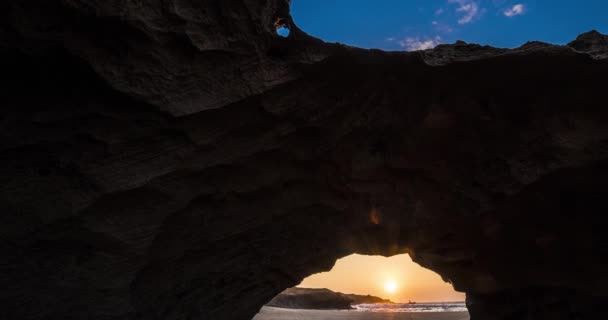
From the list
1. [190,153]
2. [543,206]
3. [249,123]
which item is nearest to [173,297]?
[190,153]

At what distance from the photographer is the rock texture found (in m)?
4.04

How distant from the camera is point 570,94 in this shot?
5348 millimetres

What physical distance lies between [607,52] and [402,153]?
10.9 feet

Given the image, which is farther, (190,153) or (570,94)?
(570,94)

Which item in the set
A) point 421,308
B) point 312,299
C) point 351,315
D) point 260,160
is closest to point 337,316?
point 351,315

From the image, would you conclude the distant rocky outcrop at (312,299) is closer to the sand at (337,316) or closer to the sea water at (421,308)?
the sea water at (421,308)

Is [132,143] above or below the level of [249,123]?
below

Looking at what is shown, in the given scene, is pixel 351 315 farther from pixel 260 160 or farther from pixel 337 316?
pixel 260 160

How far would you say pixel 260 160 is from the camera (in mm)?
5660

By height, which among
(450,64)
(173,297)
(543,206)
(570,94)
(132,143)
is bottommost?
(173,297)

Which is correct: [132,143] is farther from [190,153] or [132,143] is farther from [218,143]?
[218,143]

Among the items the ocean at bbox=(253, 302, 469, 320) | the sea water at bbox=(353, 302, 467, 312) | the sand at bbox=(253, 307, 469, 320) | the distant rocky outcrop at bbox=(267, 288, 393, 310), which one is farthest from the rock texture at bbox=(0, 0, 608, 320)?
the distant rocky outcrop at bbox=(267, 288, 393, 310)

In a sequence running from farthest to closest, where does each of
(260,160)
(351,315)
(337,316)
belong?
1. (351,315)
2. (337,316)
3. (260,160)

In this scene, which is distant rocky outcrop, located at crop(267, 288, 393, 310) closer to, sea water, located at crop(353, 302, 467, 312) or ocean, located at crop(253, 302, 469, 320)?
sea water, located at crop(353, 302, 467, 312)
